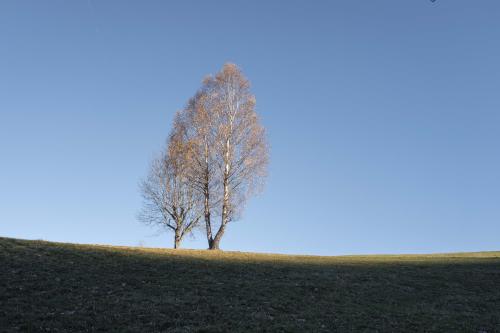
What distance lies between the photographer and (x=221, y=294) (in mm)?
22609

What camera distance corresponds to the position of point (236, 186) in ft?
144

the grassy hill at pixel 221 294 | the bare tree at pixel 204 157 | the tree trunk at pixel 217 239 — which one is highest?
the bare tree at pixel 204 157

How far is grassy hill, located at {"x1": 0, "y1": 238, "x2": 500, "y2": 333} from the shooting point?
59.9 ft

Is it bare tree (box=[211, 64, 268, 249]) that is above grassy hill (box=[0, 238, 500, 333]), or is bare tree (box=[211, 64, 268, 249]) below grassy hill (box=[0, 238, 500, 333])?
above

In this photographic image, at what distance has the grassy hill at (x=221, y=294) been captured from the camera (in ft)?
59.9

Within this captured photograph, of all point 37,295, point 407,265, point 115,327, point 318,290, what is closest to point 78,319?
point 115,327

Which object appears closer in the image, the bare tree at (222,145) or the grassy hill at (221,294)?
the grassy hill at (221,294)

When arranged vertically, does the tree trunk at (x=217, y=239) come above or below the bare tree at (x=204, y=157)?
below

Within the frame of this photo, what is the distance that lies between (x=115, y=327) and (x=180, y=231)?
32505mm

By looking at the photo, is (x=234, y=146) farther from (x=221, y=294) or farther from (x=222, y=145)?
(x=221, y=294)

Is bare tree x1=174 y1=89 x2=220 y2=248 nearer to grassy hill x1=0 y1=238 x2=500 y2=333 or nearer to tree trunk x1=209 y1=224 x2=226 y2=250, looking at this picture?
tree trunk x1=209 y1=224 x2=226 y2=250

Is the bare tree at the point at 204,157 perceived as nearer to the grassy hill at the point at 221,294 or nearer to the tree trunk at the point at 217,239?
the tree trunk at the point at 217,239

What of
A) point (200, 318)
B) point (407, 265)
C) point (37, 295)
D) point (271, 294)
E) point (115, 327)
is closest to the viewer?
point (115, 327)

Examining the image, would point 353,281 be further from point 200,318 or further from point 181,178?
point 181,178
